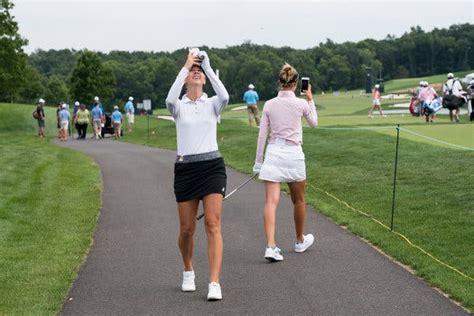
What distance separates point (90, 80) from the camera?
365 feet

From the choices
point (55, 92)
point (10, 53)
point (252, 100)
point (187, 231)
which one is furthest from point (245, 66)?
point (187, 231)

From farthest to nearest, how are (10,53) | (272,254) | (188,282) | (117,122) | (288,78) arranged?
(10,53)
(117,122)
(288,78)
(272,254)
(188,282)

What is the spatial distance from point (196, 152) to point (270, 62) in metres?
97.8

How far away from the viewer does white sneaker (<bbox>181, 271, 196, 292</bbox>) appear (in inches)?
309

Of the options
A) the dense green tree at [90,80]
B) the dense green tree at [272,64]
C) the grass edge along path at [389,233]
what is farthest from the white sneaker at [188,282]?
the dense green tree at [90,80]

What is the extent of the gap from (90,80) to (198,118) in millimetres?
105960

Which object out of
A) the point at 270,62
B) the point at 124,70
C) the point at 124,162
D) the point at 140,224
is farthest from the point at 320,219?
the point at 124,70

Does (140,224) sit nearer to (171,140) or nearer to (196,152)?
(196,152)

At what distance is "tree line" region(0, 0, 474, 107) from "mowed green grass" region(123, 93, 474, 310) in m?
46.2

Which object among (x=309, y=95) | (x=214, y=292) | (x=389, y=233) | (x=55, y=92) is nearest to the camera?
(x=214, y=292)

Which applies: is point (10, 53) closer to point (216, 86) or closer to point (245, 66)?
point (245, 66)

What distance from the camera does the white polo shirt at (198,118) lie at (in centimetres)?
754

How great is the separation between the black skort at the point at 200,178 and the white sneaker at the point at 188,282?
774mm

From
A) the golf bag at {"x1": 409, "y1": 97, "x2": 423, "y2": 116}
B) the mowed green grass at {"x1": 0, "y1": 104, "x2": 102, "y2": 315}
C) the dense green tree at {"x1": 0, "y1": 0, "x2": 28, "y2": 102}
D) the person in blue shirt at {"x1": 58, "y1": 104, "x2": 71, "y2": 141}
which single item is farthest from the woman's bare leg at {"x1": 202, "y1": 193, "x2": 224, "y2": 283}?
the dense green tree at {"x1": 0, "y1": 0, "x2": 28, "y2": 102}
